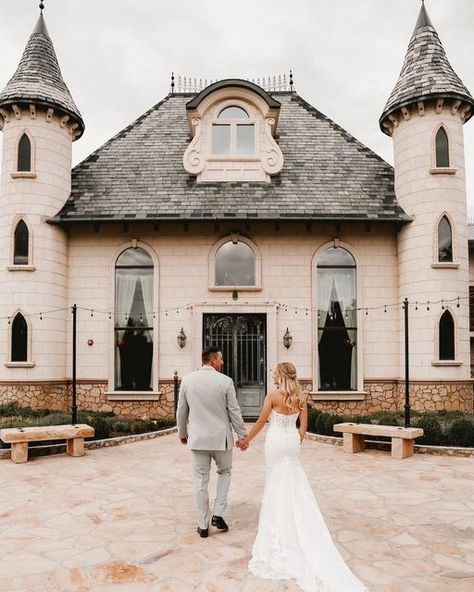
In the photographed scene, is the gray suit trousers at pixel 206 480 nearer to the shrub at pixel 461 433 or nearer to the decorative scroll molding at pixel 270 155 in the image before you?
the shrub at pixel 461 433

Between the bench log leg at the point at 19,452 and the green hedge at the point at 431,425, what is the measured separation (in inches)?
238

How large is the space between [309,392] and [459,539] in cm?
908

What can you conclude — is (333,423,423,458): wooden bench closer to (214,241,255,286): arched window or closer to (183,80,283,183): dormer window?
(214,241,255,286): arched window

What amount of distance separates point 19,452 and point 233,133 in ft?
33.2

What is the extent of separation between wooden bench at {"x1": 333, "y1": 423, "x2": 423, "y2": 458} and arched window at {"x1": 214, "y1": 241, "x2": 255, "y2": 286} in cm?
539

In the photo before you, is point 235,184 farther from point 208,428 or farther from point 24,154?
point 208,428

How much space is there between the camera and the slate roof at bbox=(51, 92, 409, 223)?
48.9 feet

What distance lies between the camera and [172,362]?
15.1m

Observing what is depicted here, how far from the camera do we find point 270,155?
15836 mm

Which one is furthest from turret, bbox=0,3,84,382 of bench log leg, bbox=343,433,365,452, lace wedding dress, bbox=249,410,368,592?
lace wedding dress, bbox=249,410,368,592

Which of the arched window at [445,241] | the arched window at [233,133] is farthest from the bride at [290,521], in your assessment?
the arched window at [233,133]

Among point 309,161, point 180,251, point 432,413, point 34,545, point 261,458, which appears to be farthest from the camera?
point 309,161

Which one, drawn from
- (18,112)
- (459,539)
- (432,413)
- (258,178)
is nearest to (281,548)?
(459,539)

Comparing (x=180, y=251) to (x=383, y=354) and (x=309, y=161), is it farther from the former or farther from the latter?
(x=383, y=354)
